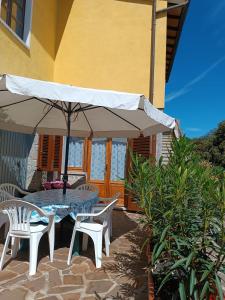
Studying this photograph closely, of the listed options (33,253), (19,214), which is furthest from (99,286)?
(19,214)

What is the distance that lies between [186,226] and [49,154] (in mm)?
7185

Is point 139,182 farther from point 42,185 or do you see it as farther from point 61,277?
point 42,185

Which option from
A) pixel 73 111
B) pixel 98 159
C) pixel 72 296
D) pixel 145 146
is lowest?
pixel 72 296

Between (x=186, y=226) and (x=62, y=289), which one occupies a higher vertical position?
(x=186, y=226)

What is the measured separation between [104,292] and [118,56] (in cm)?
730

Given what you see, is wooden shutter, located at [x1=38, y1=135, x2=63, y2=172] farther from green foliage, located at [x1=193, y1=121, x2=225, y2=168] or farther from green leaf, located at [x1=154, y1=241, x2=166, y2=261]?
green foliage, located at [x1=193, y1=121, x2=225, y2=168]

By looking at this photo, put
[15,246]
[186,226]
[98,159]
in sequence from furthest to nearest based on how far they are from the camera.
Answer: [98,159], [15,246], [186,226]

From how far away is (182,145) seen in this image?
3652mm

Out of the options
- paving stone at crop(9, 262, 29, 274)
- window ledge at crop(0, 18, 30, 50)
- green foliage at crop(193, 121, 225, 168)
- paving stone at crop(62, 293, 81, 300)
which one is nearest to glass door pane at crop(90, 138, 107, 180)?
window ledge at crop(0, 18, 30, 50)

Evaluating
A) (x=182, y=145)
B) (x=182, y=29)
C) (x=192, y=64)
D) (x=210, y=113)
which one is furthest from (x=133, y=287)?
(x=210, y=113)

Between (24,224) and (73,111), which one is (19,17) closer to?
(73,111)

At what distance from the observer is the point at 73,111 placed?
5.64 metres

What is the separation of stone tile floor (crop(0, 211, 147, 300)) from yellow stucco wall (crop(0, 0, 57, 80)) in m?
4.09

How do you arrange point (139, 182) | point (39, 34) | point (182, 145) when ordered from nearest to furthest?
point (139, 182)
point (182, 145)
point (39, 34)
